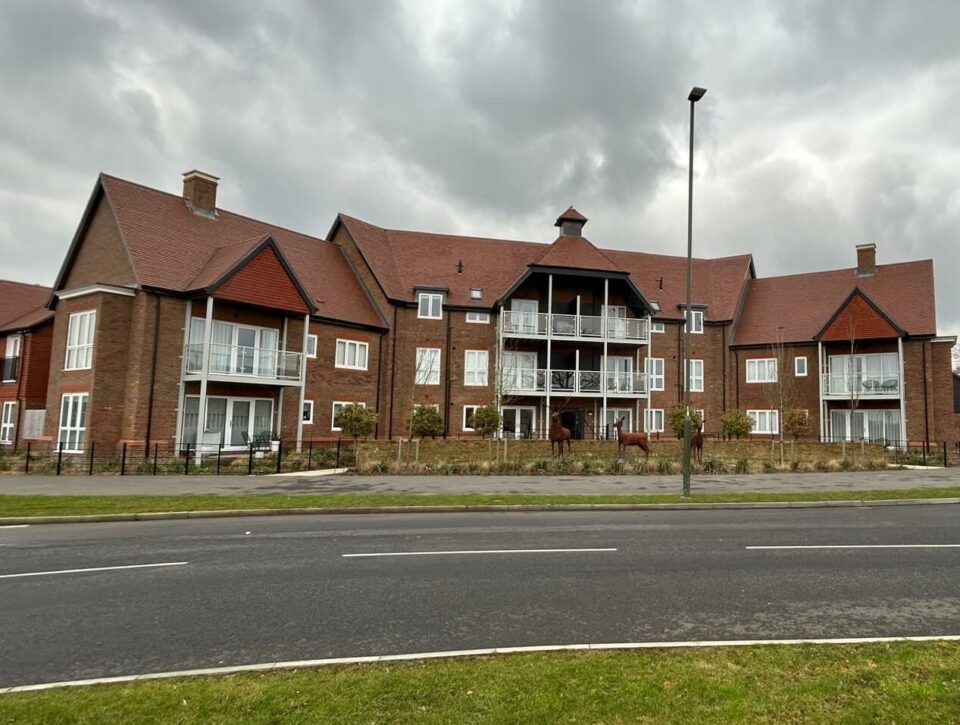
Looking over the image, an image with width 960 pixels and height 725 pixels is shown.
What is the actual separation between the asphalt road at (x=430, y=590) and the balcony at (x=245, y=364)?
14358 mm

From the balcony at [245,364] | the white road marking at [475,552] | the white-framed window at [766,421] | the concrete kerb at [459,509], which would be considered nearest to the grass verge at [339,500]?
the concrete kerb at [459,509]

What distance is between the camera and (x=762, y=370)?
4047cm

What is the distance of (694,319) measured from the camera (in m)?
41.3

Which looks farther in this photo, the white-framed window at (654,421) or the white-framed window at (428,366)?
the white-framed window at (654,421)

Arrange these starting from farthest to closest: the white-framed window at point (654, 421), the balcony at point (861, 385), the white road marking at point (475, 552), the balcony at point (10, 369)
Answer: the white-framed window at point (654, 421) < the balcony at point (861, 385) < the balcony at point (10, 369) < the white road marking at point (475, 552)

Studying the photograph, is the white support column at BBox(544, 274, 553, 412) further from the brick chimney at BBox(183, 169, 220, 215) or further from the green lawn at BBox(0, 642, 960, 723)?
the green lawn at BBox(0, 642, 960, 723)

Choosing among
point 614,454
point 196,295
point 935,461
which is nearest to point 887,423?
point 935,461

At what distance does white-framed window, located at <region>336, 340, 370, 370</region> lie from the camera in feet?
108

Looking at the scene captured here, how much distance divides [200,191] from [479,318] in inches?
656

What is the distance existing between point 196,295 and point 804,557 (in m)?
24.7

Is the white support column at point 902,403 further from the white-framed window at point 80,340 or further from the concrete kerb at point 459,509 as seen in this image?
the white-framed window at point 80,340

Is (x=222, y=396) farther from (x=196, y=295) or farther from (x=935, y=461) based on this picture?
(x=935, y=461)

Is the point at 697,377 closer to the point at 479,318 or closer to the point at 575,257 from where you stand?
the point at 575,257

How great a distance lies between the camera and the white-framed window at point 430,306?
36.4 meters
